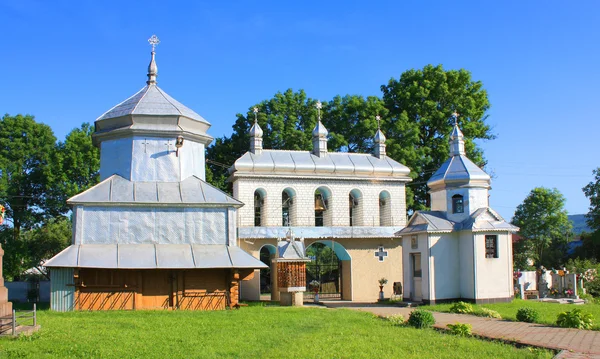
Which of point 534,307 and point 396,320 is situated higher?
point 396,320

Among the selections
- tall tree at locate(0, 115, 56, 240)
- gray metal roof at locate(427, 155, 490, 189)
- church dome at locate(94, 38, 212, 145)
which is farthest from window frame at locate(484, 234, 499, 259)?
tall tree at locate(0, 115, 56, 240)

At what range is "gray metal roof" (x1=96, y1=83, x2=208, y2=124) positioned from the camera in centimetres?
2573

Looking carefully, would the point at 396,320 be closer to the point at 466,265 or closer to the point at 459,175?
the point at 466,265

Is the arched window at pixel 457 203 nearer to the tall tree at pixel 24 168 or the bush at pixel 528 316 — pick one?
the bush at pixel 528 316

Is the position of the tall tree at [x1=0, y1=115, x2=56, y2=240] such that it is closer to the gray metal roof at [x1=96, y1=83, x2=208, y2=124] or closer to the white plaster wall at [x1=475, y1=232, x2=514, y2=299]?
the gray metal roof at [x1=96, y1=83, x2=208, y2=124]

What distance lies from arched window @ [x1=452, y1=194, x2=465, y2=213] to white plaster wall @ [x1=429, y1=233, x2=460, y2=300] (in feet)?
3.96

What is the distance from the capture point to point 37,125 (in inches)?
1641

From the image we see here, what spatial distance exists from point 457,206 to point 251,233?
29.1 ft

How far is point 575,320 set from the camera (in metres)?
17.7

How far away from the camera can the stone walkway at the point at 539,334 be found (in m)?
13.4

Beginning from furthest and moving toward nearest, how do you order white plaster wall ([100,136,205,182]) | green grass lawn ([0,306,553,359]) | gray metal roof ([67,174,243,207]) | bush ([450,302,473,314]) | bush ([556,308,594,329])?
white plaster wall ([100,136,205,182]), gray metal roof ([67,174,243,207]), bush ([450,302,473,314]), bush ([556,308,594,329]), green grass lawn ([0,306,553,359])

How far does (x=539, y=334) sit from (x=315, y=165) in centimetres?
1634

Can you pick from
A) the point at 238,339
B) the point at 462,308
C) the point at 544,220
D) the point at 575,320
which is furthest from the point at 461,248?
the point at 544,220

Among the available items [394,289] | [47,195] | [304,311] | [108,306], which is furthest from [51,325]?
[47,195]
